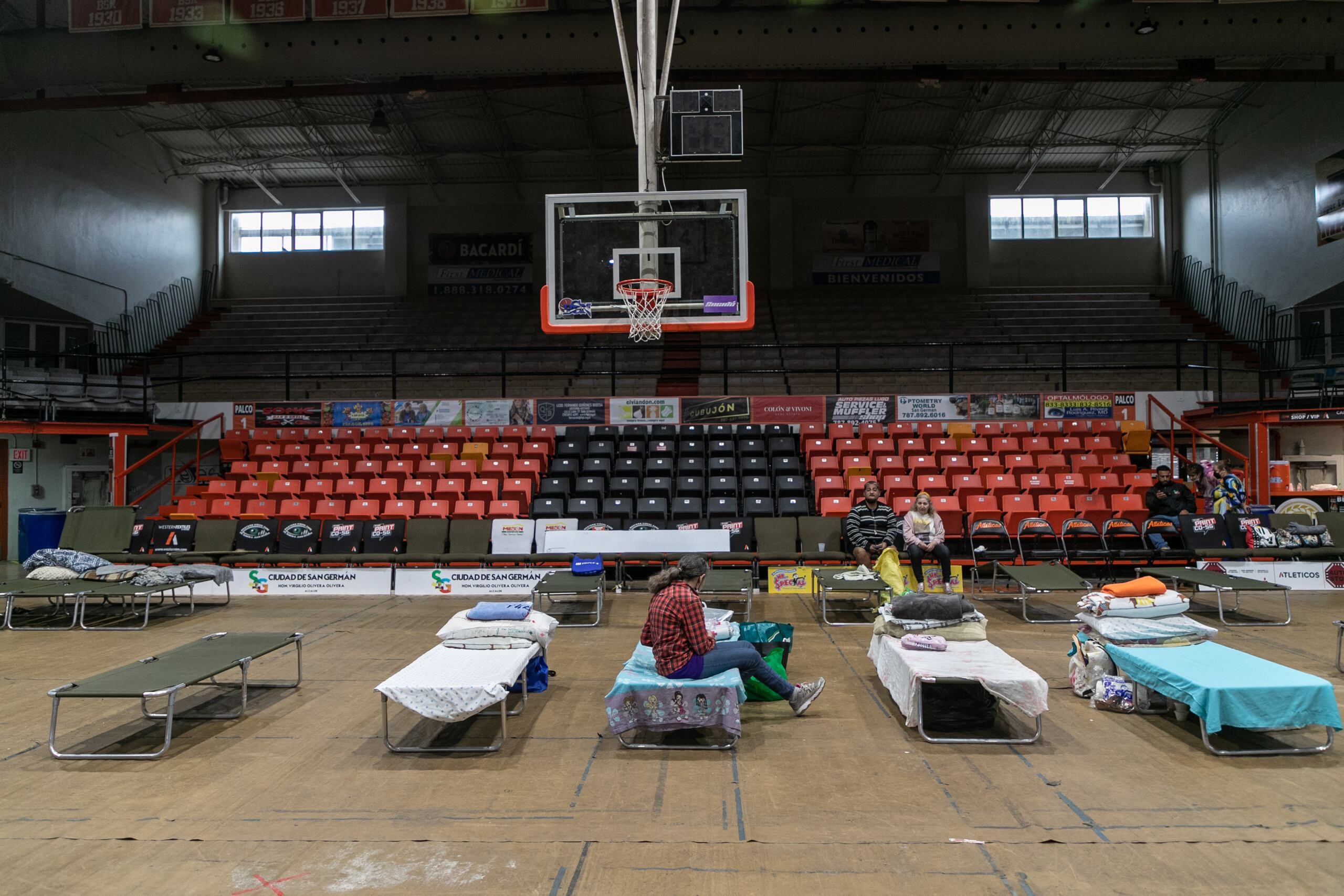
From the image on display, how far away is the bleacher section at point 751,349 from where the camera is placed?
1622 cm

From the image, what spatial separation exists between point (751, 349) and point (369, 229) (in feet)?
38.5

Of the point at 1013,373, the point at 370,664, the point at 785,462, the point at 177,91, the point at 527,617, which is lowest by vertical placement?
the point at 370,664

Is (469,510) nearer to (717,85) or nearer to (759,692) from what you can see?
(759,692)

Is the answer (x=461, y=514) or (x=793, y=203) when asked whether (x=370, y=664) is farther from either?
(x=793, y=203)

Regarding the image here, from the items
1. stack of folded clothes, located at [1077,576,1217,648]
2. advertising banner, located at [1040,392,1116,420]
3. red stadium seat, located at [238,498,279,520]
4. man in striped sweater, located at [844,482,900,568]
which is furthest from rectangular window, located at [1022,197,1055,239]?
red stadium seat, located at [238,498,279,520]

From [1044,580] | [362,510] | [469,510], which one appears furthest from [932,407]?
[362,510]

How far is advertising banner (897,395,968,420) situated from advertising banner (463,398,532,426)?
6.10 m

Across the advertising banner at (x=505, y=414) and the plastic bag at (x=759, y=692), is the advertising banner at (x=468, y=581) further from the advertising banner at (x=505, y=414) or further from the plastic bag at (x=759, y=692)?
the plastic bag at (x=759, y=692)

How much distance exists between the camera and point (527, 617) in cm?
529

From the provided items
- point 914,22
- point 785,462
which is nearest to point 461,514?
point 785,462

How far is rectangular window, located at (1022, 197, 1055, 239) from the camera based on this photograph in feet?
70.9

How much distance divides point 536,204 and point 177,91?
1011 centimetres

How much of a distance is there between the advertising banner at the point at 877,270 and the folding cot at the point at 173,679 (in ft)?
61.2

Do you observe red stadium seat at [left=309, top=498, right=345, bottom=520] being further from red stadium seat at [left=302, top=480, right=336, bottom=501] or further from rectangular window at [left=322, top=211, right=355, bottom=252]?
rectangular window at [left=322, top=211, right=355, bottom=252]
